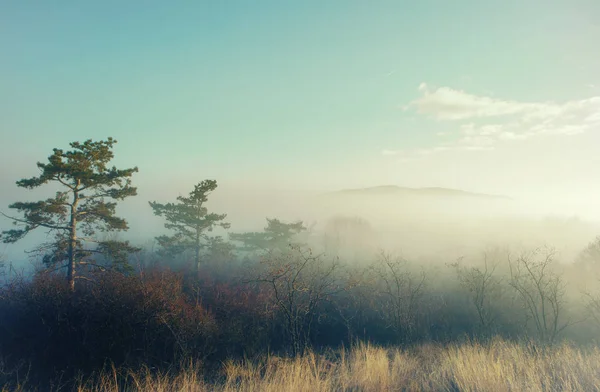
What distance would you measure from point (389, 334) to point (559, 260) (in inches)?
1020

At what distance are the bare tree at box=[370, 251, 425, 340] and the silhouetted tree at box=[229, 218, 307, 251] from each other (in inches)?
447

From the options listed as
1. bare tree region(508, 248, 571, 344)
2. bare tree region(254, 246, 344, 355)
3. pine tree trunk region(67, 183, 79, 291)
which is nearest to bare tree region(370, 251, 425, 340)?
bare tree region(508, 248, 571, 344)

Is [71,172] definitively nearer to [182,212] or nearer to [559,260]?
[182,212]

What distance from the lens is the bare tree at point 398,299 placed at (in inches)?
589

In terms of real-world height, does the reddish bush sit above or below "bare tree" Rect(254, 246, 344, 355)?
below

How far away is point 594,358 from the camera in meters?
8.19

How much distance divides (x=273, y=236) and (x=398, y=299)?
26.1 metres

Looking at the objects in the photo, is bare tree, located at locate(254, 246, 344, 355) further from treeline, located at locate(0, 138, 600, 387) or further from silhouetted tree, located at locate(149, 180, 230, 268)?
silhouetted tree, located at locate(149, 180, 230, 268)

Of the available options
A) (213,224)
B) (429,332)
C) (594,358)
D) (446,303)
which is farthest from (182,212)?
(594,358)

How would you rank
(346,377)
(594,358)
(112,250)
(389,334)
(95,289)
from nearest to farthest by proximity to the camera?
(346,377) < (594,358) < (95,289) < (112,250) < (389,334)

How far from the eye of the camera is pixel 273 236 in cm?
4041

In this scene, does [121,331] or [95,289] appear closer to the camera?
[121,331]

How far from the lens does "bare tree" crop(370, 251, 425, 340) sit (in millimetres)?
14953

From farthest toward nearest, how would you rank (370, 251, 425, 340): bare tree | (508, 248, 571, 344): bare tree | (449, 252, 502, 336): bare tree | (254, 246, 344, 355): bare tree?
1. (449, 252, 502, 336): bare tree
2. (370, 251, 425, 340): bare tree
3. (508, 248, 571, 344): bare tree
4. (254, 246, 344, 355): bare tree
